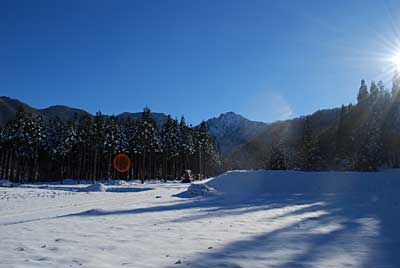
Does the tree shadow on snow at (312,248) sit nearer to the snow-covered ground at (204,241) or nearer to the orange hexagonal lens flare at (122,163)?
the snow-covered ground at (204,241)

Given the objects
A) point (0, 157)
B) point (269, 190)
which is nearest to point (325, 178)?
point (269, 190)

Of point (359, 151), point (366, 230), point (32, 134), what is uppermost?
point (32, 134)

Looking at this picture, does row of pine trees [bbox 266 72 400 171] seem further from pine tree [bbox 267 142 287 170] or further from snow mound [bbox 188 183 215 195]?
snow mound [bbox 188 183 215 195]

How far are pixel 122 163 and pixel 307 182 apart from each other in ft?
148

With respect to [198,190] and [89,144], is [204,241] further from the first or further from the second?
[89,144]

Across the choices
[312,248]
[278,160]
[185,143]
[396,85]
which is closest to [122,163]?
[185,143]

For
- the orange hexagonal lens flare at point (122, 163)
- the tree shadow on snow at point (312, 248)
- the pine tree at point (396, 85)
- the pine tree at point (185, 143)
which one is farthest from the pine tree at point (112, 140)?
the pine tree at point (396, 85)

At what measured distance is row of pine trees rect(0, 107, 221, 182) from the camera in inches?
2200

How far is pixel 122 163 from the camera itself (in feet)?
208

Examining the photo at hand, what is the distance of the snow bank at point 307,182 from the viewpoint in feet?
81.1

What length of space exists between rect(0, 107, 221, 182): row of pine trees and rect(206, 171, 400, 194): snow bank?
93.3 ft

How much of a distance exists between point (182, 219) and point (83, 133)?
5302cm

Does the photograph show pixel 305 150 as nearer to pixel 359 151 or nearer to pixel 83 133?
pixel 359 151

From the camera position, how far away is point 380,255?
6.24 metres
